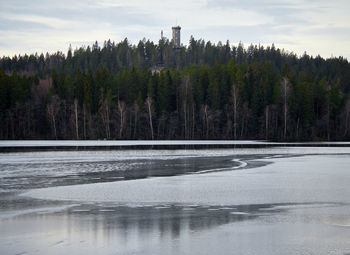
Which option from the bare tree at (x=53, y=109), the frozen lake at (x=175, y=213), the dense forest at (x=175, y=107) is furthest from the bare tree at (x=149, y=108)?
the frozen lake at (x=175, y=213)

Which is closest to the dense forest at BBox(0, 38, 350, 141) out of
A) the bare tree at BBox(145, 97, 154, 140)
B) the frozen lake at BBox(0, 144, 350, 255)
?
the bare tree at BBox(145, 97, 154, 140)

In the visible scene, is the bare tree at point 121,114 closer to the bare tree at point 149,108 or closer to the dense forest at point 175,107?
the dense forest at point 175,107

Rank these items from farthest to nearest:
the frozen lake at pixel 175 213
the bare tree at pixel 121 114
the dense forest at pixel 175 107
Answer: the dense forest at pixel 175 107 → the bare tree at pixel 121 114 → the frozen lake at pixel 175 213

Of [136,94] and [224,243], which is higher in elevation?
[136,94]

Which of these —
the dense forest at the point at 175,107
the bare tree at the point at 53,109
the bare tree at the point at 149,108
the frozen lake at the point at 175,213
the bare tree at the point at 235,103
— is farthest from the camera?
the dense forest at the point at 175,107

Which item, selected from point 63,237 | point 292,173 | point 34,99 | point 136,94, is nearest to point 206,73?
point 136,94

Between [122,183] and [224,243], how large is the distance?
11700 millimetres

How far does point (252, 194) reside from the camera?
59.7 feet

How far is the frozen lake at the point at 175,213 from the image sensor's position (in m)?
10.4

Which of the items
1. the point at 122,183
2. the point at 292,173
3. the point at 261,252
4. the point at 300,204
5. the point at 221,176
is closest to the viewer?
the point at 261,252

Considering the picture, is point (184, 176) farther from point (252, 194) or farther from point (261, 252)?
point (261, 252)

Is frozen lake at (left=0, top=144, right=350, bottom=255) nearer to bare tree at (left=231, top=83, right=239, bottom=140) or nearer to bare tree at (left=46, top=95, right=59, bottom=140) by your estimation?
bare tree at (left=231, top=83, right=239, bottom=140)

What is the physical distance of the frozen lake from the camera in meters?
10.4

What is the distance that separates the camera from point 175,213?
14.1 meters
